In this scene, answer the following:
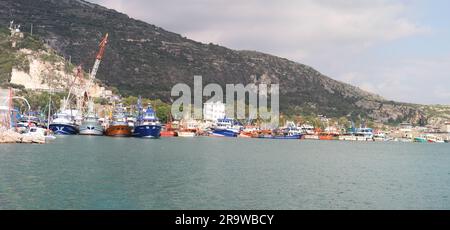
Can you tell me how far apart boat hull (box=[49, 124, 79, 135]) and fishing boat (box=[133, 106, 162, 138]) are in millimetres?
18673

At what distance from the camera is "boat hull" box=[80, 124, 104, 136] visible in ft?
541

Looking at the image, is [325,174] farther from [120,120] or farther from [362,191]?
[120,120]

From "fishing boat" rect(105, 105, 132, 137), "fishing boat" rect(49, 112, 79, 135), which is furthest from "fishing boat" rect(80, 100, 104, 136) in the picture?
"fishing boat" rect(105, 105, 132, 137)

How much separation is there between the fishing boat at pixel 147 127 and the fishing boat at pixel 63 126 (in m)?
18.9

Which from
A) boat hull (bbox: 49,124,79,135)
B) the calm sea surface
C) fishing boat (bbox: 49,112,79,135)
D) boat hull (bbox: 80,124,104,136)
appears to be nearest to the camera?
the calm sea surface

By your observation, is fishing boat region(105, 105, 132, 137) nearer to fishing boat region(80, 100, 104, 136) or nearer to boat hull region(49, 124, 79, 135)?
fishing boat region(80, 100, 104, 136)

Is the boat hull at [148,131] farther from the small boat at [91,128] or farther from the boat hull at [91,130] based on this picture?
the small boat at [91,128]

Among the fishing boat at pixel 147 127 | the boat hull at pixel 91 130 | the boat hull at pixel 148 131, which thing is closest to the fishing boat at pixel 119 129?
the fishing boat at pixel 147 127

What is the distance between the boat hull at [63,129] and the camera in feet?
521

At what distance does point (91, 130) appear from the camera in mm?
165000

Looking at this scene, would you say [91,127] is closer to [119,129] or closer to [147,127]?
[119,129]

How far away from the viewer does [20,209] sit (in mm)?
35656
